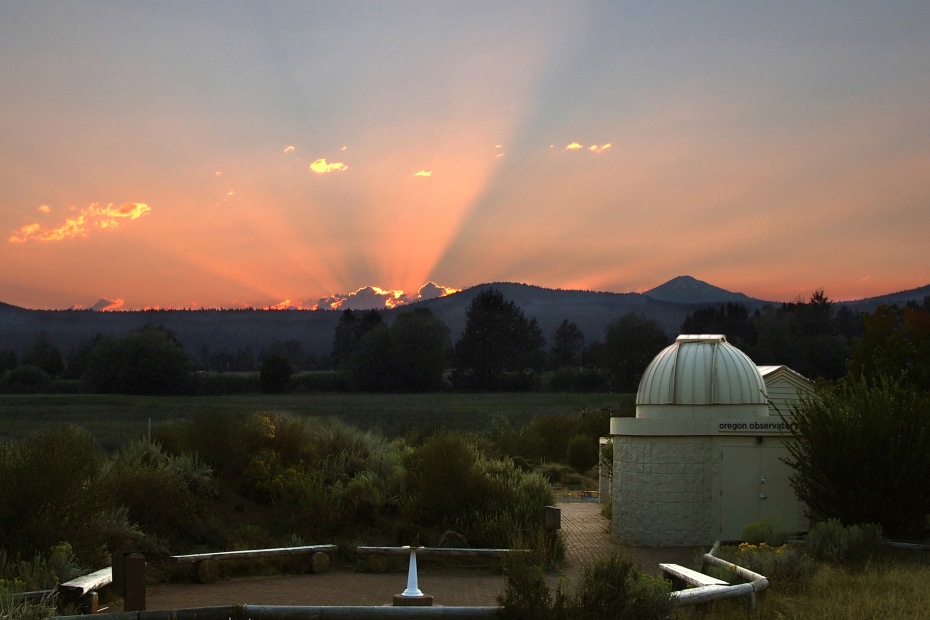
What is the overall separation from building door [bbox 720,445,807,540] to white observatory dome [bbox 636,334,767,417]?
156cm

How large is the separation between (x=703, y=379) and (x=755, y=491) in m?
2.89

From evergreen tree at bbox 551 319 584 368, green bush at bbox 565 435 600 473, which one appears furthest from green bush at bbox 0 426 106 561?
evergreen tree at bbox 551 319 584 368

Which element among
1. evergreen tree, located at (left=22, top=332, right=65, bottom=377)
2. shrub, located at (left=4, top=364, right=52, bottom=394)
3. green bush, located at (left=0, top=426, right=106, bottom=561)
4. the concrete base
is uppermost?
evergreen tree, located at (left=22, top=332, right=65, bottom=377)

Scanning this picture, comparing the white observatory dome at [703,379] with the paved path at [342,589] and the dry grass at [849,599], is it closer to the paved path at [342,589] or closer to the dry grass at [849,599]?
the paved path at [342,589]

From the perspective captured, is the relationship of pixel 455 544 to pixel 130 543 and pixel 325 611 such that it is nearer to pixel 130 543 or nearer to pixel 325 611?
pixel 130 543

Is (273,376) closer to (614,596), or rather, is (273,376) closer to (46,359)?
(46,359)

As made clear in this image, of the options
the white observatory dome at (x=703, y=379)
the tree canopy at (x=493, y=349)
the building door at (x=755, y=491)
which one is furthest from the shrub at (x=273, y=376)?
the building door at (x=755, y=491)

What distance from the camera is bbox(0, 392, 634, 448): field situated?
4575 cm

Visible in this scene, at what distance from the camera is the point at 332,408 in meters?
67.6

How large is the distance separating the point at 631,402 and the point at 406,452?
27269 mm

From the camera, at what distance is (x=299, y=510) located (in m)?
19.1

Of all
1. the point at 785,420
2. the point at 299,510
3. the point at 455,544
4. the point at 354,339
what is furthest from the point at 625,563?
the point at 354,339

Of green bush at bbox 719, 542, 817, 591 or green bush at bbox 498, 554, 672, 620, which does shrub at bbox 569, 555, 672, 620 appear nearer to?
green bush at bbox 498, 554, 672, 620

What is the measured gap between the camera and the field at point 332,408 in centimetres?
4575
